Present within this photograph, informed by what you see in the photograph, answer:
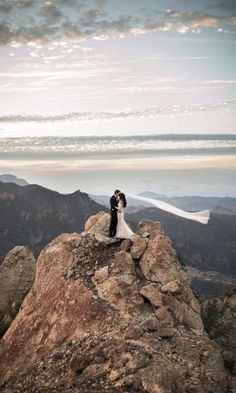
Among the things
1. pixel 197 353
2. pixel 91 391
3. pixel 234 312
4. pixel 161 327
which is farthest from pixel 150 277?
pixel 234 312

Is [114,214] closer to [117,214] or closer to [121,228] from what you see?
[117,214]

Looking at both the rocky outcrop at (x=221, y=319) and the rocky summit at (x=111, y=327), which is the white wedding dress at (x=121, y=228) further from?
the rocky outcrop at (x=221, y=319)

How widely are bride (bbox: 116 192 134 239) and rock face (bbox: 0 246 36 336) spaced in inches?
564

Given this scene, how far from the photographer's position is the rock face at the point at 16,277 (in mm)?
38500

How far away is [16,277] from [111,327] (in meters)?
22.2

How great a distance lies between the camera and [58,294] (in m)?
24.1

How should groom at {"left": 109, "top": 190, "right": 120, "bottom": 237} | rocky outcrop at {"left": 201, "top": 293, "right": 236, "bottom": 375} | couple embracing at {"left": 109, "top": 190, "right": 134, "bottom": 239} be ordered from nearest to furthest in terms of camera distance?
couple embracing at {"left": 109, "top": 190, "right": 134, "bottom": 239} → groom at {"left": 109, "top": 190, "right": 120, "bottom": 237} → rocky outcrop at {"left": 201, "top": 293, "right": 236, "bottom": 375}

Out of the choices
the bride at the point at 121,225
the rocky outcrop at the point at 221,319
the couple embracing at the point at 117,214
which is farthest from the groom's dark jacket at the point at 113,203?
the rocky outcrop at the point at 221,319

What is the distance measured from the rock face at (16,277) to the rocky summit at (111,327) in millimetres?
11944

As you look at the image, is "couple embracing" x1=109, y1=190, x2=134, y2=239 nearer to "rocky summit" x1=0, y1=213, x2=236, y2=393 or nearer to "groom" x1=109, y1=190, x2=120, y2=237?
"groom" x1=109, y1=190, x2=120, y2=237

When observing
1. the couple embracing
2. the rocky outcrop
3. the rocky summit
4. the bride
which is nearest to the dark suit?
the couple embracing

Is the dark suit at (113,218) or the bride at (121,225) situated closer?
the bride at (121,225)

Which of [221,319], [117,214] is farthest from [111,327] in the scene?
[221,319]

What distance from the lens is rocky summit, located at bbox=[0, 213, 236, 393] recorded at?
57.8 feet
